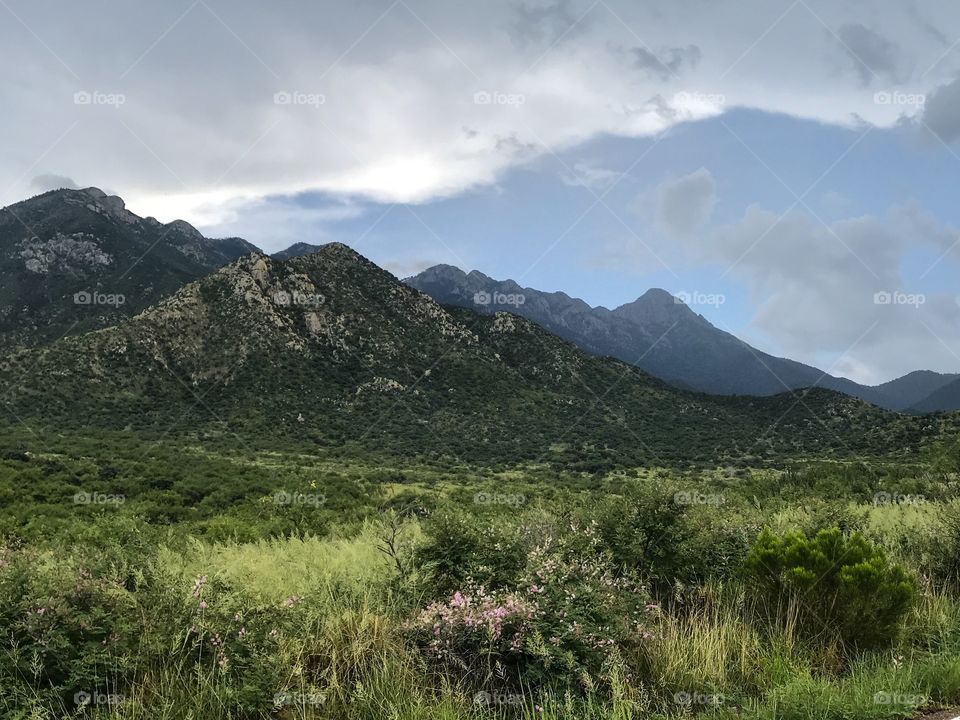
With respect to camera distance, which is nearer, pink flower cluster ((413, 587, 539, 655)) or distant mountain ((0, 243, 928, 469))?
pink flower cluster ((413, 587, 539, 655))

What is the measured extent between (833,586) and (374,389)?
2678 inches

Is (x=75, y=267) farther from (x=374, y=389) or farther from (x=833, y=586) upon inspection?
(x=833, y=586)

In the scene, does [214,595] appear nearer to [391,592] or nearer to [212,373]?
[391,592]

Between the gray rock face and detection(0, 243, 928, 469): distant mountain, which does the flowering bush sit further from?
the gray rock face

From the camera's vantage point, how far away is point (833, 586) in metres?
6.25

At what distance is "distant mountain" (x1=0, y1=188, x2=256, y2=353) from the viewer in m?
91.1

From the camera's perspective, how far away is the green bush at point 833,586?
598 cm

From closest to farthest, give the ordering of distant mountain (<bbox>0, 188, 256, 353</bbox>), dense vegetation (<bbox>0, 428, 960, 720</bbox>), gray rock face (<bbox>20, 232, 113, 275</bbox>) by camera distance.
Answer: dense vegetation (<bbox>0, 428, 960, 720</bbox>), distant mountain (<bbox>0, 188, 256, 353</bbox>), gray rock face (<bbox>20, 232, 113, 275</bbox>)

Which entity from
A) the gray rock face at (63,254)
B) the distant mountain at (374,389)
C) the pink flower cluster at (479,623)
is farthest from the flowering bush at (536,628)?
the gray rock face at (63,254)

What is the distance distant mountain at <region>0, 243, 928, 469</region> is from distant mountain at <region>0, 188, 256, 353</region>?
23.8 m

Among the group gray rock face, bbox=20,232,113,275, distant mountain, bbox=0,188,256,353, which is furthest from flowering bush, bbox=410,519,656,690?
gray rock face, bbox=20,232,113,275

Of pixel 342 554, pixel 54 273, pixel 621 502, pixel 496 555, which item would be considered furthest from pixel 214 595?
pixel 54 273

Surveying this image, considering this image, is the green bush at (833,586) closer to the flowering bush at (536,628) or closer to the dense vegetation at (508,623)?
the dense vegetation at (508,623)

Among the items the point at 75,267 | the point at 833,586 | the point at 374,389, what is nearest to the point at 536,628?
the point at 833,586
